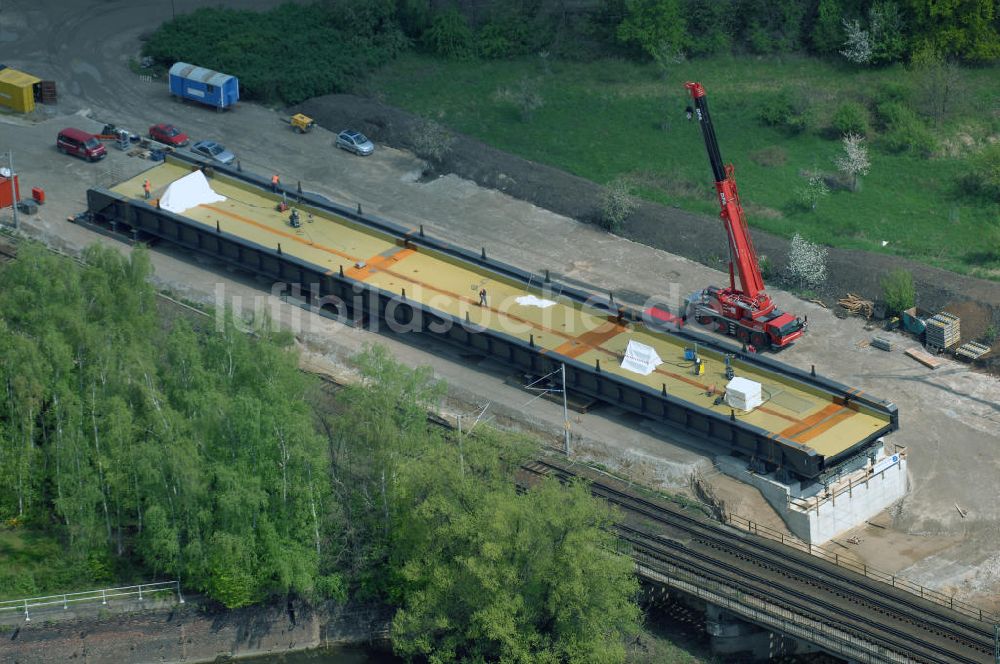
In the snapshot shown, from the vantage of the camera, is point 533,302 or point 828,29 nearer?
point 533,302

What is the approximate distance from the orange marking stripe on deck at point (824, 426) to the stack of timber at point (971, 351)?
406 inches

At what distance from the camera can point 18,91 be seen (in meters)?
107

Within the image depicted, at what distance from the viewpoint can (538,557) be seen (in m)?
66.9

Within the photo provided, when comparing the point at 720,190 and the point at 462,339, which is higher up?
the point at 720,190

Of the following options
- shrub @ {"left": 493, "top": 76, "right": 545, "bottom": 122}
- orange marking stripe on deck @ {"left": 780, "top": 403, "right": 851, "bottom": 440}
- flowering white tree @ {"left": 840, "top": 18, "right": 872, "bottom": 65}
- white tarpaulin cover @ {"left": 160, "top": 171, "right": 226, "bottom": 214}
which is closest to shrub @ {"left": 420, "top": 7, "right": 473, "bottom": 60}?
shrub @ {"left": 493, "top": 76, "right": 545, "bottom": 122}

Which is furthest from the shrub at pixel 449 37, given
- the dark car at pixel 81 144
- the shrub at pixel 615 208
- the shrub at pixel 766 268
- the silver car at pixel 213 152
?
the shrub at pixel 766 268

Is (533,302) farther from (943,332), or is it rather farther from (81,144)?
(81,144)

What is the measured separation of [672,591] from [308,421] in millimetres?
15702

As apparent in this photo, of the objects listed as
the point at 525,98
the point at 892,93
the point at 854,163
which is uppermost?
the point at 892,93

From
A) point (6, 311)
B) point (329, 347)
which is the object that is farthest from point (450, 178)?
point (6, 311)

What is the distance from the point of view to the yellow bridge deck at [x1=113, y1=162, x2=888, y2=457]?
7750 centimetres

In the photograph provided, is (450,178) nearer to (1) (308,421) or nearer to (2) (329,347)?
(2) (329,347)

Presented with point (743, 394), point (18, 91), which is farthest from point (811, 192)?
point (18, 91)

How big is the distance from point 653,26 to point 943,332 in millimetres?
33970
